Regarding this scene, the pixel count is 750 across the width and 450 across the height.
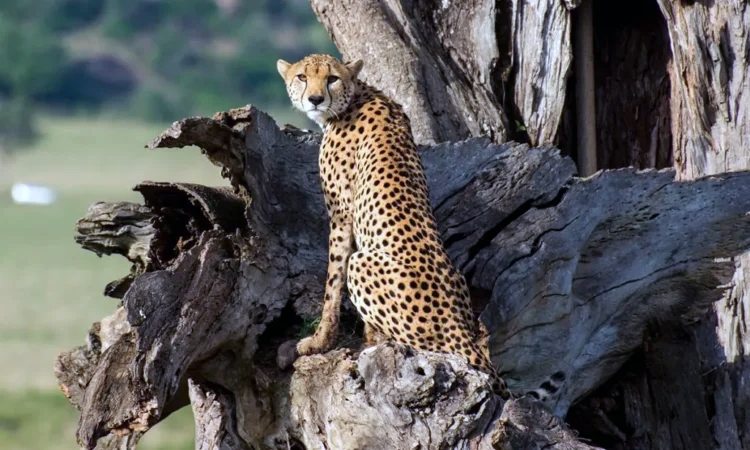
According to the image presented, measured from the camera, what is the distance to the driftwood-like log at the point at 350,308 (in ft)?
9.02

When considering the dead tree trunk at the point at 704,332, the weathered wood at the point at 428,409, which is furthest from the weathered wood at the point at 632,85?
the weathered wood at the point at 428,409

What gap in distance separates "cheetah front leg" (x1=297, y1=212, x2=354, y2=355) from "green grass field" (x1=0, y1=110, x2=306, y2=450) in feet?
10.6

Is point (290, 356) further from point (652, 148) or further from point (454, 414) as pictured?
point (652, 148)

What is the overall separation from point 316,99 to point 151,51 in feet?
130

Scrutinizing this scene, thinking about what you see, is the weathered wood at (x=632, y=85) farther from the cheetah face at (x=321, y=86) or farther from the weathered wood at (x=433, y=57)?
the cheetah face at (x=321, y=86)

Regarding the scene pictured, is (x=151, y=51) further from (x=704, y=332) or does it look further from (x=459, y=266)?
(x=459, y=266)

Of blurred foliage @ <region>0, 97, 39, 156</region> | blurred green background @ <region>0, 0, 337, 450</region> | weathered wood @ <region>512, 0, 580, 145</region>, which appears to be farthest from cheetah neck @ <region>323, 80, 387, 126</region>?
blurred foliage @ <region>0, 97, 39, 156</region>

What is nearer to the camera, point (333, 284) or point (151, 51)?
point (333, 284)

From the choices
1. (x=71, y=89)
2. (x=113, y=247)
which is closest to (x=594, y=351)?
(x=113, y=247)

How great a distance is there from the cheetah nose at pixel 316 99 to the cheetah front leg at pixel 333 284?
0.32 meters

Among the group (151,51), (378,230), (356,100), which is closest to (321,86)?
(356,100)

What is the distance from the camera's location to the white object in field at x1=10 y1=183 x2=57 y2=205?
78.8ft

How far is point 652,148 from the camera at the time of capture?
4.25 metres

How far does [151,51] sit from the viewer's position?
4178 cm
